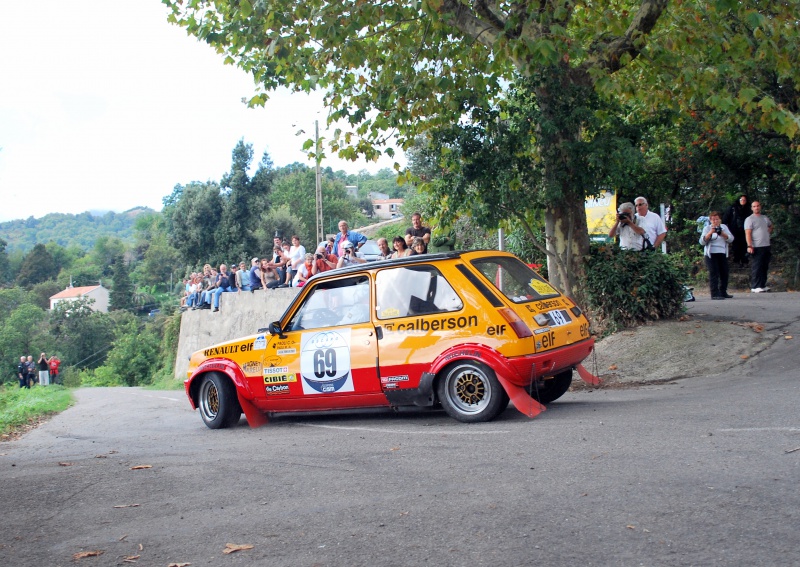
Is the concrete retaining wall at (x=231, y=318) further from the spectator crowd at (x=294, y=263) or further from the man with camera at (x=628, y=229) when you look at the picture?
the man with camera at (x=628, y=229)

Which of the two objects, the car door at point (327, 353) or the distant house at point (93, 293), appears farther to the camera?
the distant house at point (93, 293)

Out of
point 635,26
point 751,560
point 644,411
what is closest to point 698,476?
point 751,560

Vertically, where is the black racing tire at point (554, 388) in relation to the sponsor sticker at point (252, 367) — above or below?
below

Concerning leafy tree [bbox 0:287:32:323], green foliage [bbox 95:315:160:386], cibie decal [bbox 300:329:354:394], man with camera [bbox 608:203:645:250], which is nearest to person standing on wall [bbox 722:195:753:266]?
man with camera [bbox 608:203:645:250]

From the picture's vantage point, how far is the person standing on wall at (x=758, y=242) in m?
17.2

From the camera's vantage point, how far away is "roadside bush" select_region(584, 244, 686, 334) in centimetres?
1258

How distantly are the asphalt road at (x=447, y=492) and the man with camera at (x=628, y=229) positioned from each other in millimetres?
4610

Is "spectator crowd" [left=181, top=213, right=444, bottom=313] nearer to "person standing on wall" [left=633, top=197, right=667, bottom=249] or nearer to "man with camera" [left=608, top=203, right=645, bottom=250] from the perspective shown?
"man with camera" [left=608, top=203, right=645, bottom=250]

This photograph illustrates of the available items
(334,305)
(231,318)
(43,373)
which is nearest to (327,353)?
(334,305)

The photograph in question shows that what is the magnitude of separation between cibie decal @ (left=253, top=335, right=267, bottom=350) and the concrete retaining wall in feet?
32.7

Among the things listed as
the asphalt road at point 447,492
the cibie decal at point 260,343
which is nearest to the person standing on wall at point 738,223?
the asphalt road at point 447,492

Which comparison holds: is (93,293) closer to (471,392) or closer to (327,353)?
(327,353)

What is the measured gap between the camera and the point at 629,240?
13.3 m

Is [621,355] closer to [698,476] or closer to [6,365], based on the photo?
[698,476]
